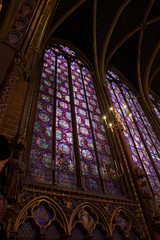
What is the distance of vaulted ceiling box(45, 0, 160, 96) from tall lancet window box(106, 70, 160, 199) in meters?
→ 1.49

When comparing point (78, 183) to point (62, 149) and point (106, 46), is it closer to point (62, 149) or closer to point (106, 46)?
point (62, 149)

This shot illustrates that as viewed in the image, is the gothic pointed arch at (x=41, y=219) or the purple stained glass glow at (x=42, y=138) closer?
the gothic pointed arch at (x=41, y=219)

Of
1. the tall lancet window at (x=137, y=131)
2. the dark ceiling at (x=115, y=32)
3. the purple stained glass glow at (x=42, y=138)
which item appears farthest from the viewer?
the dark ceiling at (x=115, y=32)

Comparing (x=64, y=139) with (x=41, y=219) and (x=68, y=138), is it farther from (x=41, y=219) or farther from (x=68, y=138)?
(x=41, y=219)

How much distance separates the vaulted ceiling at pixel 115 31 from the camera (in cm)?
1222

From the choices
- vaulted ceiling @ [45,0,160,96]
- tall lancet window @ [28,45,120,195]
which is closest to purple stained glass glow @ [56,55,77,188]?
tall lancet window @ [28,45,120,195]

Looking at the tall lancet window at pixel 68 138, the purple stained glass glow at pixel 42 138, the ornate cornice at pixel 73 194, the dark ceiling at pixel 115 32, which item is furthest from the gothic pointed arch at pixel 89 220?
the dark ceiling at pixel 115 32

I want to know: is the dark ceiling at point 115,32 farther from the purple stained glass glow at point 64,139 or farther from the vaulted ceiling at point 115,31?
the purple stained glass glow at point 64,139

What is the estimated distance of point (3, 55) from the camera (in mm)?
5457

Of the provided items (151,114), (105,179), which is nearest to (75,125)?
(105,179)

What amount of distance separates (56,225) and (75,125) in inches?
150

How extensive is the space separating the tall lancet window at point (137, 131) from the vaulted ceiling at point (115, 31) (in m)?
1.49

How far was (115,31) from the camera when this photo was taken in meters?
13.2

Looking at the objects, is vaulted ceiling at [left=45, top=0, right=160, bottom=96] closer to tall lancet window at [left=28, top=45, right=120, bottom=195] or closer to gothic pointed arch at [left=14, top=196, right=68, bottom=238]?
tall lancet window at [left=28, top=45, right=120, bottom=195]
